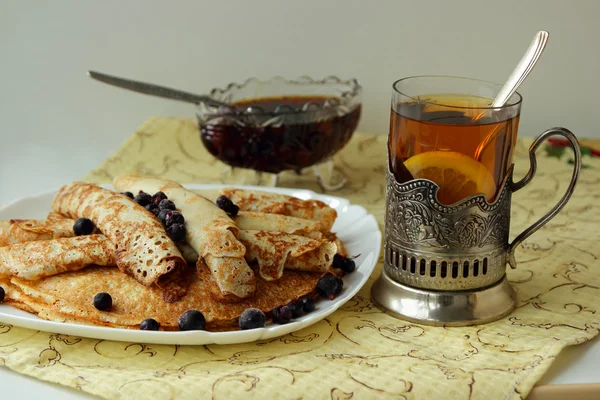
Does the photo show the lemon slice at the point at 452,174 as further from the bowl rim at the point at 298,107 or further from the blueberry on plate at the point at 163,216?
the bowl rim at the point at 298,107

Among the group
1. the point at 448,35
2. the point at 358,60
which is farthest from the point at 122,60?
the point at 448,35

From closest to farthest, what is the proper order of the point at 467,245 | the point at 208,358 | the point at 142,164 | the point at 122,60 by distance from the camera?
1. the point at 208,358
2. the point at 467,245
3. the point at 142,164
4. the point at 122,60

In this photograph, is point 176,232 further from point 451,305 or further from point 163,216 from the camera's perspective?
point 451,305

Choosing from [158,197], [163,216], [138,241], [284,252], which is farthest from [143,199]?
[284,252]

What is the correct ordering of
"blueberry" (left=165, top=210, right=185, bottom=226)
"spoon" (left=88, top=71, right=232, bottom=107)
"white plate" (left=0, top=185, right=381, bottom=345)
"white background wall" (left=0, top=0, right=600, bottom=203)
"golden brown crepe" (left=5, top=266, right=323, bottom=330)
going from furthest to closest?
1. "white background wall" (left=0, top=0, right=600, bottom=203)
2. "spoon" (left=88, top=71, right=232, bottom=107)
3. "blueberry" (left=165, top=210, right=185, bottom=226)
4. "golden brown crepe" (left=5, top=266, right=323, bottom=330)
5. "white plate" (left=0, top=185, right=381, bottom=345)

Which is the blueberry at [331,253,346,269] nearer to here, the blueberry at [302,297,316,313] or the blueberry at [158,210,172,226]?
the blueberry at [302,297,316,313]

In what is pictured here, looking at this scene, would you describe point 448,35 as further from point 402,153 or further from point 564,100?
point 402,153

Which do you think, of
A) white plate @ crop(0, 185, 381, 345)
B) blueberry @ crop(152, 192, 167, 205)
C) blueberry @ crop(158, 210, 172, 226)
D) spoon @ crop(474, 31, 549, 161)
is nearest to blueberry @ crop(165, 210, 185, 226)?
blueberry @ crop(158, 210, 172, 226)
